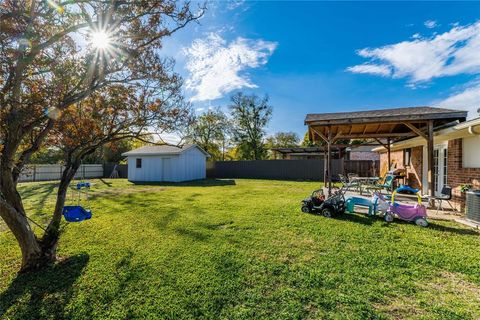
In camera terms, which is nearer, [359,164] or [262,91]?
[359,164]

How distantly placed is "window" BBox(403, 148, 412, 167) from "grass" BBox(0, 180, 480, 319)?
6141 mm

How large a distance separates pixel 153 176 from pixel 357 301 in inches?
674

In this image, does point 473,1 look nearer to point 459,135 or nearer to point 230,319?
point 459,135

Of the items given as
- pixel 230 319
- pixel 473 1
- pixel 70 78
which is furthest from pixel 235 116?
pixel 230 319

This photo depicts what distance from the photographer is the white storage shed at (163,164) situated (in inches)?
666

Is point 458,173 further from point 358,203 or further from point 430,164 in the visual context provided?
point 358,203

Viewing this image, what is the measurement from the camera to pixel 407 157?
10406 millimetres

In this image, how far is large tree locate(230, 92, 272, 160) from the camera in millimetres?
27312

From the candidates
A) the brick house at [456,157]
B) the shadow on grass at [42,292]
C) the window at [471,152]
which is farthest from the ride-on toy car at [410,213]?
the shadow on grass at [42,292]

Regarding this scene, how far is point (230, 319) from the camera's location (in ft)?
7.04

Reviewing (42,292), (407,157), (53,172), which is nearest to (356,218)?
(42,292)

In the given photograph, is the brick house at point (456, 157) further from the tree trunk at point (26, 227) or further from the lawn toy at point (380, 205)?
the tree trunk at point (26, 227)

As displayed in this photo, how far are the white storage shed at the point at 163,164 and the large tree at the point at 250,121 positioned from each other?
34.6 ft

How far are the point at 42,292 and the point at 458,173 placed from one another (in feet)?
30.7
